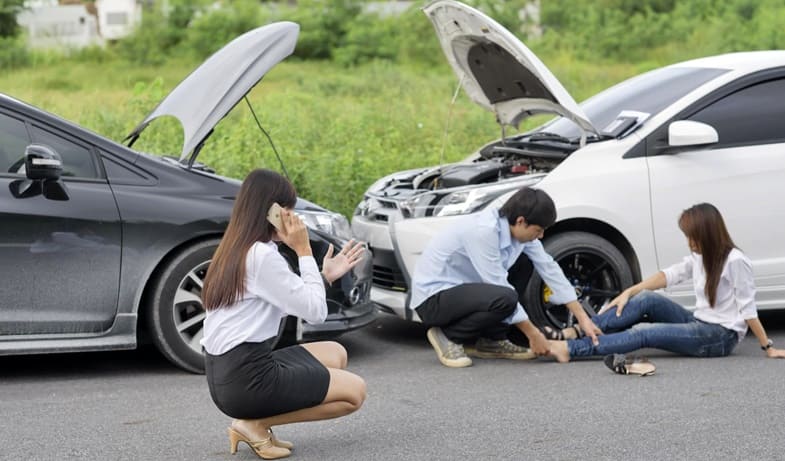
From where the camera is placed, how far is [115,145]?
6.95 m

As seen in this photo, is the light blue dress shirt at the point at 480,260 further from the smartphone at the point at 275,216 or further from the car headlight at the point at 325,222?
the smartphone at the point at 275,216

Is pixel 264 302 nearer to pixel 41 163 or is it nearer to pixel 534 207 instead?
pixel 41 163

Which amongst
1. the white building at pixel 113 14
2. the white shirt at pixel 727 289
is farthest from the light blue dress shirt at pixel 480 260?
the white building at pixel 113 14

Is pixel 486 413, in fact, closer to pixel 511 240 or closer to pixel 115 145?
pixel 511 240

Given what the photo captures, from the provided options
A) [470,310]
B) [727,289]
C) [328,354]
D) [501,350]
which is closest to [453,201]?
[470,310]

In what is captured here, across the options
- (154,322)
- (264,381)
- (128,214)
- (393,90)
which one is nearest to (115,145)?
(128,214)

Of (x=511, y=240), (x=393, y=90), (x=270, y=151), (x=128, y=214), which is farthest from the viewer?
(x=393, y=90)

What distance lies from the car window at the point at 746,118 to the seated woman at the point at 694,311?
3.48 ft

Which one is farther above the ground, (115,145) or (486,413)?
(115,145)

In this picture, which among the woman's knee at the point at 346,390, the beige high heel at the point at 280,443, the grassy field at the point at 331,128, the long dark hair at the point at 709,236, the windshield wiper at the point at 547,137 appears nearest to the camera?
the woman's knee at the point at 346,390

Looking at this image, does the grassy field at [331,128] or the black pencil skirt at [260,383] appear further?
the grassy field at [331,128]

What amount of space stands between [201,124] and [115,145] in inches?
20.0

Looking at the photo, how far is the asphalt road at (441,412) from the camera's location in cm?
530

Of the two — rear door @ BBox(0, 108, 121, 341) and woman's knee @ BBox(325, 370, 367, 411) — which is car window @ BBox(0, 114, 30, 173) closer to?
rear door @ BBox(0, 108, 121, 341)
